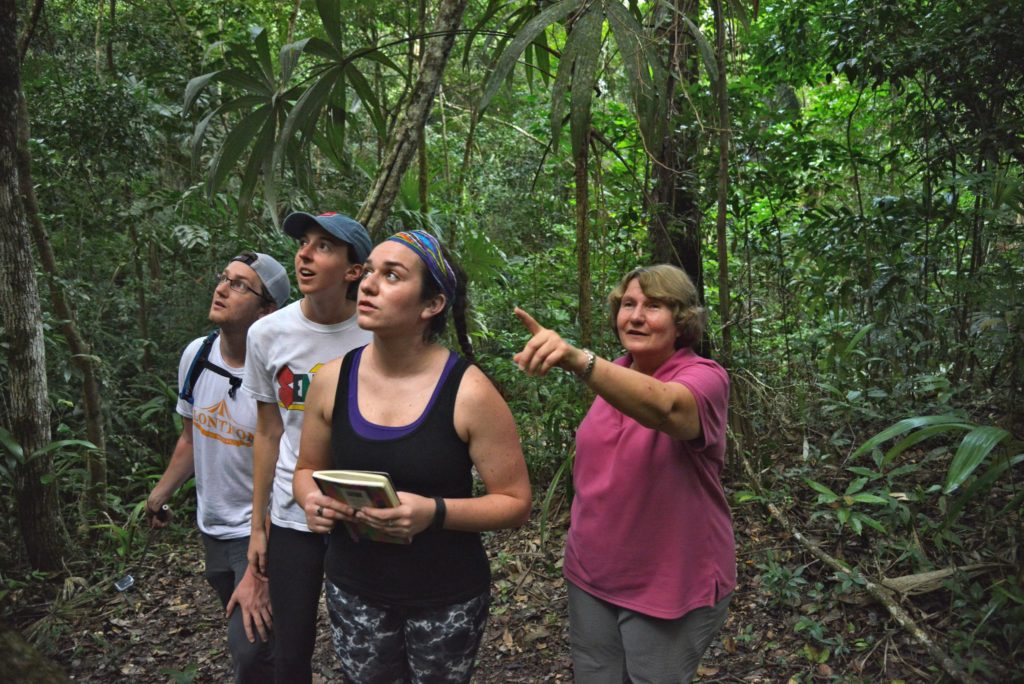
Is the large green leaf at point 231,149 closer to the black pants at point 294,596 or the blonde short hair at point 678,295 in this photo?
the black pants at point 294,596

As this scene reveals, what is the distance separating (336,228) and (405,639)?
120cm

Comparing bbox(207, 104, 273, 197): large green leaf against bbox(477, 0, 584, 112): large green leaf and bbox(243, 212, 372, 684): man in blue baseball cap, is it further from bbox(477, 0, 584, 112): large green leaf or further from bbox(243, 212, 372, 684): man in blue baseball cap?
bbox(477, 0, 584, 112): large green leaf

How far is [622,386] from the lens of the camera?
1.69 meters

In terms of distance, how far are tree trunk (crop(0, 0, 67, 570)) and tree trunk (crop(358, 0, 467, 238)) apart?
2.06 meters

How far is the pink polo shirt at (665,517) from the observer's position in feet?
6.34

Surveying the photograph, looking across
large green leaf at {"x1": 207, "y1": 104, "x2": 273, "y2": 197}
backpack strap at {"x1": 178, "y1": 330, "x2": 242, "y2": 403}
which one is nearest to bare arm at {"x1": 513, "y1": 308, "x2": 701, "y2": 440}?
backpack strap at {"x1": 178, "y1": 330, "x2": 242, "y2": 403}

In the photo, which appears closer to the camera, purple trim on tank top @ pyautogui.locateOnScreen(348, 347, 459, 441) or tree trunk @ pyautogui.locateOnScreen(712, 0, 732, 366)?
purple trim on tank top @ pyautogui.locateOnScreen(348, 347, 459, 441)

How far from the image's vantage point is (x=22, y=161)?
4465mm

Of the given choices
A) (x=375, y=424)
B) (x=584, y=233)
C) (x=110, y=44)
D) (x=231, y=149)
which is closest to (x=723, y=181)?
(x=584, y=233)

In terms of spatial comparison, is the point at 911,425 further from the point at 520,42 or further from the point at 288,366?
the point at 288,366

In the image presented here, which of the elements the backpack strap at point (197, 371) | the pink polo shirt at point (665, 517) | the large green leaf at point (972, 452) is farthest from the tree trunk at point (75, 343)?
the large green leaf at point (972, 452)

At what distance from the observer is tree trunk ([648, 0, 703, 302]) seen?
4.52 metres

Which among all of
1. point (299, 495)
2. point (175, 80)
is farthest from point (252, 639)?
point (175, 80)

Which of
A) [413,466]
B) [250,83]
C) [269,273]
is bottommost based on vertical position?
[413,466]
